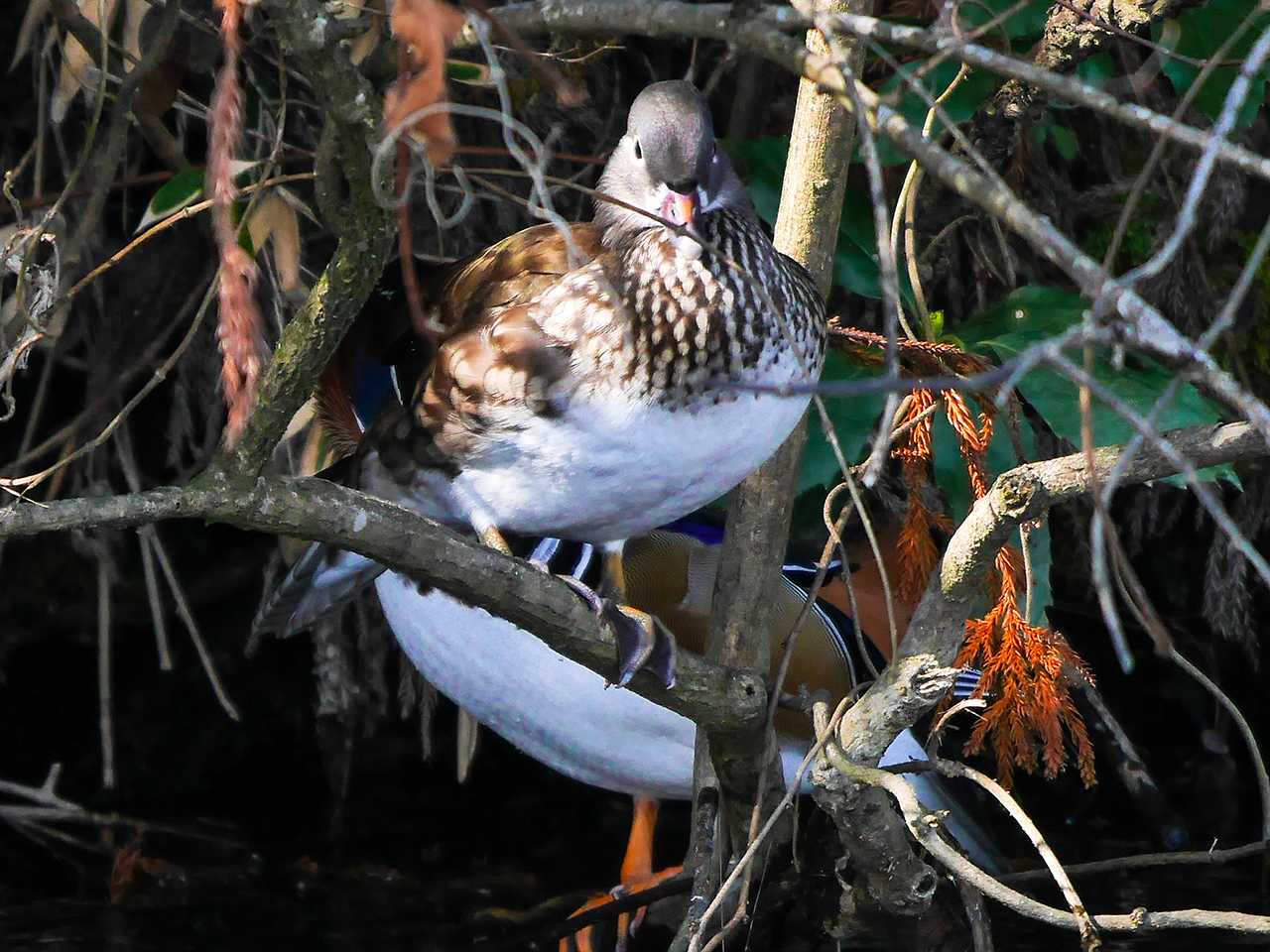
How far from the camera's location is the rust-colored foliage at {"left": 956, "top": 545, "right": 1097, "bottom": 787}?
1.66 meters

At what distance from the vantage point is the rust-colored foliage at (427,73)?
898mm

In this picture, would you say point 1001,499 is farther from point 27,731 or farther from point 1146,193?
point 27,731

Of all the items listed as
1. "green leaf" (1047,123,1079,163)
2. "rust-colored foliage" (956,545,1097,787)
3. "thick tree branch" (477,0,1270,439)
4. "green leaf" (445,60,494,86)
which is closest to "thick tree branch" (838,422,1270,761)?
"rust-colored foliage" (956,545,1097,787)

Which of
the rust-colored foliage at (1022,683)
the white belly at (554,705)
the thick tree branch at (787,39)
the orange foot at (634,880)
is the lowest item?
the orange foot at (634,880)

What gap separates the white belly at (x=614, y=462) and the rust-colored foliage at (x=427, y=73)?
0.67 m

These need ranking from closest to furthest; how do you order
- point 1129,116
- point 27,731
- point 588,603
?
point 1129,116 → point 588,603 → point 27,731

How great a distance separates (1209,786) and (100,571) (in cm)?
185

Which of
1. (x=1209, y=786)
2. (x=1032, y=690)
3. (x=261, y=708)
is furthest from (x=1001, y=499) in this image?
(x=261, y=708)

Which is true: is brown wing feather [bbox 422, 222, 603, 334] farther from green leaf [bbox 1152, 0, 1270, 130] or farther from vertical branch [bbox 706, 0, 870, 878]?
green leaf [bbox 1152, 0, 1270, 130]

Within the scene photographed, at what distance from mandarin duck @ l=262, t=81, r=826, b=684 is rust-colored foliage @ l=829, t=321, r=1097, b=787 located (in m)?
0.15

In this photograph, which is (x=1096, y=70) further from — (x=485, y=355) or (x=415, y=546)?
(x=415, y=546)

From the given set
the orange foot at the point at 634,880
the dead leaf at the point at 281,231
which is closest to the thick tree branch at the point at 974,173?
the dead leaf at the point at 281,231

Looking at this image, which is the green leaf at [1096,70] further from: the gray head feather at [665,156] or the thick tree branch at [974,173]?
the thick tree branch at [974,173]

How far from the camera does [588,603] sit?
1.68 m
